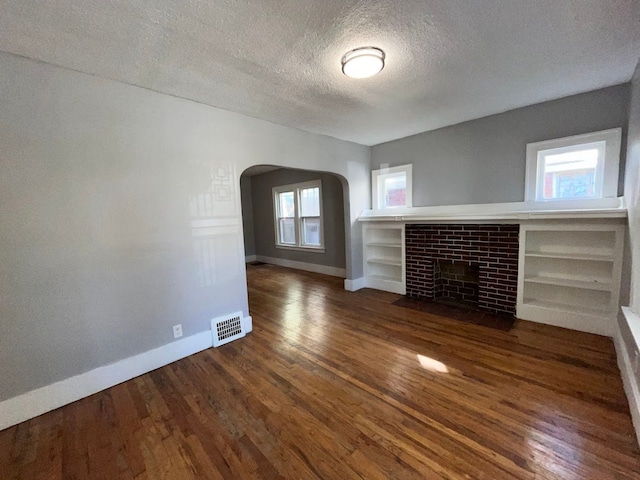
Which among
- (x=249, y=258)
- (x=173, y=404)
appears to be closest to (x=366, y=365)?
(x=173, y=404)

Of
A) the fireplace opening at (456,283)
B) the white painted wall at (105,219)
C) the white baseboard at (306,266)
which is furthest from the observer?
the white baseboard at (306,266)

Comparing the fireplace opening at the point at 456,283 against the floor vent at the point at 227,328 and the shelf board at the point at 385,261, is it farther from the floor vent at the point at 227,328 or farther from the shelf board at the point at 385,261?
the floor vent at the point at 227,328

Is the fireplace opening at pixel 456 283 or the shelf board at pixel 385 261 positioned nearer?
the fireplace opening at pixel 456 283

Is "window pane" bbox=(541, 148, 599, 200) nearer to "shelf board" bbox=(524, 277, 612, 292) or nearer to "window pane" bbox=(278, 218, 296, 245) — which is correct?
"shelf board" bbox=(524, 277, 612, 292)

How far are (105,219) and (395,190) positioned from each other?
4.07 meters

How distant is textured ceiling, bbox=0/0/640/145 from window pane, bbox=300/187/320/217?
136 inches

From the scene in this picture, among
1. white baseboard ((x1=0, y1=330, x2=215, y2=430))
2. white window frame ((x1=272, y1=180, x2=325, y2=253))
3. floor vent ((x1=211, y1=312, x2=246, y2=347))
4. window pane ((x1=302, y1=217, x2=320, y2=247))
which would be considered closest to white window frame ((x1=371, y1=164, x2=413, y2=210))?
white window frame ((x1=272, y1=180, x2=325, y2=253))

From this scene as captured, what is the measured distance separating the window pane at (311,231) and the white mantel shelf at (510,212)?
188 centimetres

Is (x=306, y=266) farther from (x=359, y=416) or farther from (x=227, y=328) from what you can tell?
(x=359, y=416)

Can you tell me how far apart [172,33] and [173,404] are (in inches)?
102

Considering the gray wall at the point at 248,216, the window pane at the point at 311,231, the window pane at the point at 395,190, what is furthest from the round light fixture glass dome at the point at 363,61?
the gray wall at the point at 248,216

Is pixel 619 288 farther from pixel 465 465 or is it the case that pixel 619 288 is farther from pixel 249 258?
pixel 249 258

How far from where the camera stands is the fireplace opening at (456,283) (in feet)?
12.7

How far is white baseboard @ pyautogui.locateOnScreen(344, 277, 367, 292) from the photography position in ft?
15.3
